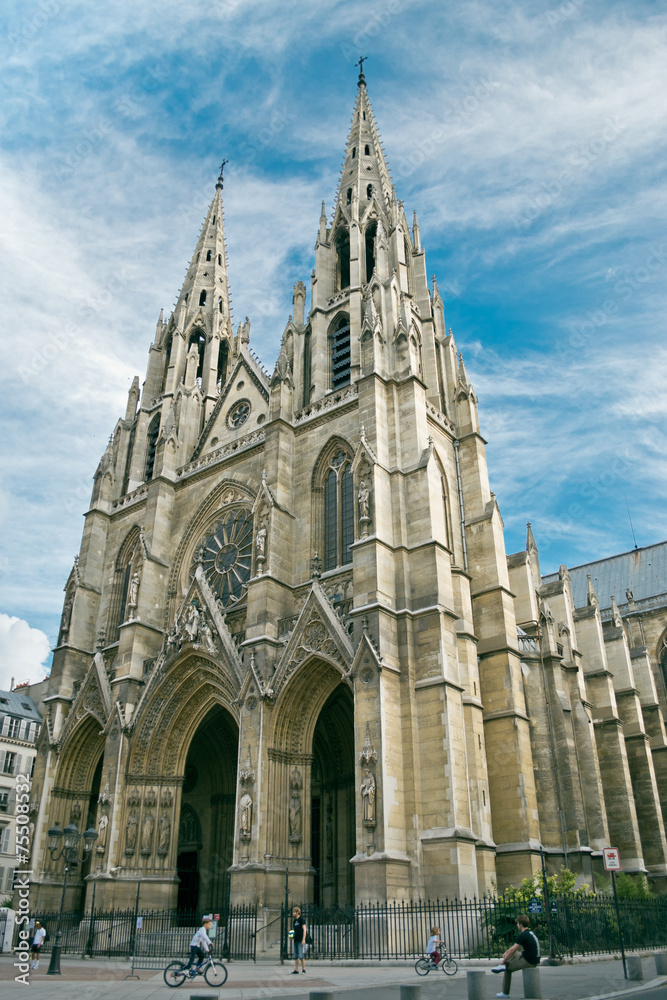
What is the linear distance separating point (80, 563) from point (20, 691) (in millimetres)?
21825

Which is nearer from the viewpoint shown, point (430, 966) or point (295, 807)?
point (430, 966)

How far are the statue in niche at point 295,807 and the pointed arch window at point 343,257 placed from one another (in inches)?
777

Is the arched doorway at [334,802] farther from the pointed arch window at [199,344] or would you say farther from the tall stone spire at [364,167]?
the tall stone spire at [364,167]

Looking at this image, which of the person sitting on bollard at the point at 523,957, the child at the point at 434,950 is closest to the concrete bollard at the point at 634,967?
the person sitting on bollard at the point at 523,957

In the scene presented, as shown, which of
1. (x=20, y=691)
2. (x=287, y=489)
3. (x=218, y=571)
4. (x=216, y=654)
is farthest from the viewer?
(x=20, y=691)

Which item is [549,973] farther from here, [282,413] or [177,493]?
[177,493]

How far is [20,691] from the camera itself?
1875 inches

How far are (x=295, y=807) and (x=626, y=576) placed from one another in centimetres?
2996

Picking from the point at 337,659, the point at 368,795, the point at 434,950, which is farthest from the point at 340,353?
the point at 434,950

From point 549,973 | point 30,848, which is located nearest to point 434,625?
point 549,973

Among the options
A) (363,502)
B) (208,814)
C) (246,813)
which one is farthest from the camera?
(208,814)

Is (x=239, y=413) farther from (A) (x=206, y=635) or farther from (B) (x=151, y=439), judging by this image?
(A) (x=206, y=635)

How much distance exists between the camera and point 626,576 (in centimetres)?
4409

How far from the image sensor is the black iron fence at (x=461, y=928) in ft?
49.2
